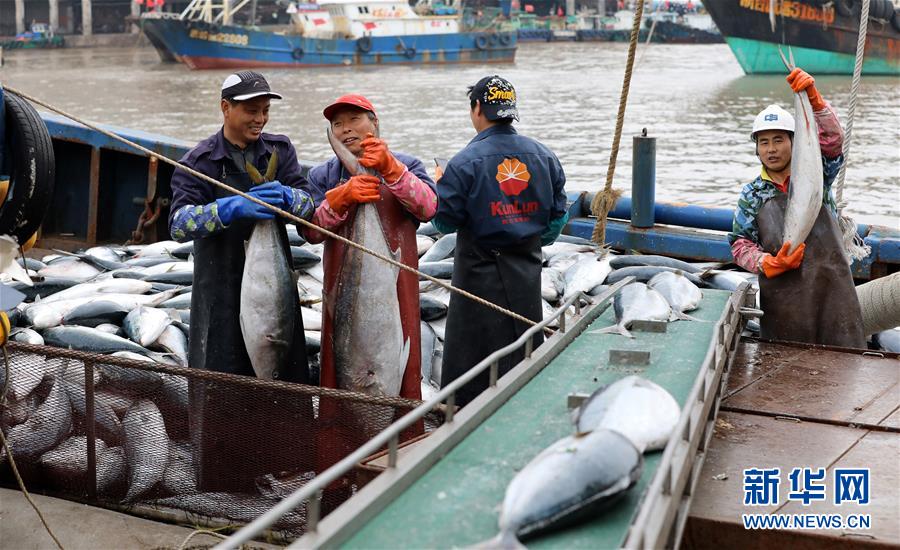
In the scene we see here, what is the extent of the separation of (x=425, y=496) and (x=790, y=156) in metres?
3.17

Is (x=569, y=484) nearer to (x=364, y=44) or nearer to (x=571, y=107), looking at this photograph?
(x=571, y=107)

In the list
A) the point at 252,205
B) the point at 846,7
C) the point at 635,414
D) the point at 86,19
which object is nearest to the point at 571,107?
the point at 846,7

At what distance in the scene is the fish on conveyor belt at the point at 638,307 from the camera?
388 centimetres

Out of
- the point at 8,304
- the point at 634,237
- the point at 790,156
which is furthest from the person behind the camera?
the point at 634,237

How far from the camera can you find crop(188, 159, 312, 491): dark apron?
13.1ft

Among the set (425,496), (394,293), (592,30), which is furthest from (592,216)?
(592,30)

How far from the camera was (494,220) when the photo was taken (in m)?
4.46

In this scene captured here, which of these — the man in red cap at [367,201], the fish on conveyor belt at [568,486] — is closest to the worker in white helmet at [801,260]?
the man in red cap at [367,201]

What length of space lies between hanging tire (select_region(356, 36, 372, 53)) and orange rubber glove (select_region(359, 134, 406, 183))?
133 feet

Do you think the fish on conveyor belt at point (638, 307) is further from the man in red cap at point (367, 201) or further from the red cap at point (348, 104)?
the red cap at point (348, 104)

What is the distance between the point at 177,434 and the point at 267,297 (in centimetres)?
71

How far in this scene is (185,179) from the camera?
426 centimetres

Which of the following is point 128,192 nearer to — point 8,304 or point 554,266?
point 554,266

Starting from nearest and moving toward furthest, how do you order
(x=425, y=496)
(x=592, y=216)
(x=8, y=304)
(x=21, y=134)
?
(x=425, y=496) < (x=8, y=304) < (x=21, y=134) < (x=592, y=216)
